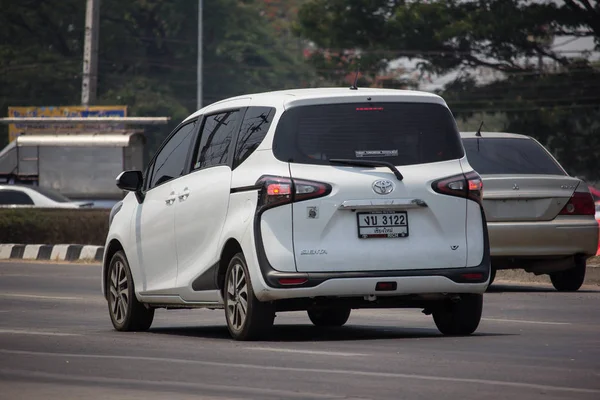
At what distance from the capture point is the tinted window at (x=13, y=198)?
3528 cm

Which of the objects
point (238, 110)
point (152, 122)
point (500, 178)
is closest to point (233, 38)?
point (152, 122)

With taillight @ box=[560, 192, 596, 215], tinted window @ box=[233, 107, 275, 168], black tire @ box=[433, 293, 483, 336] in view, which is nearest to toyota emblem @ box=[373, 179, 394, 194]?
tinted window @ box=[233, 107, 275, 168]

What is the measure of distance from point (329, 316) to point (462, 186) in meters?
2.40

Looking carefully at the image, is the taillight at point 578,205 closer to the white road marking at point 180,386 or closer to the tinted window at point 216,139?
the tinted window at point 216,139

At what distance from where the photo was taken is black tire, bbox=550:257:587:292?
16.6m

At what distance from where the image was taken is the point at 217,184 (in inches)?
426

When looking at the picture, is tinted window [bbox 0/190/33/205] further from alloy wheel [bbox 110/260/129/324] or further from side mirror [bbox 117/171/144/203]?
side mirror [bbox 117/171/144/203]

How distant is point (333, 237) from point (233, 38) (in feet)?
210

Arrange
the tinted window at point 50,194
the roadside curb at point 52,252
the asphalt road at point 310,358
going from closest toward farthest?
the asphalt road at point 310,358 → the roadside curb at point 52,252 → the tinted window at point 50,194

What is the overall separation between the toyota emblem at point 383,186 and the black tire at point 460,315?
3.33 feet

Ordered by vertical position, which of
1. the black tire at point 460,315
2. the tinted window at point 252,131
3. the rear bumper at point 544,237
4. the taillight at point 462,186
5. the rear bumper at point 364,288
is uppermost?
the tinted window at point 252,131

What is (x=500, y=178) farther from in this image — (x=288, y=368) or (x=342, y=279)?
(x=288, y=368)

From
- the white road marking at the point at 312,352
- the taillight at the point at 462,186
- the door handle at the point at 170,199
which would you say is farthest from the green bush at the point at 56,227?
the white road marking at the point at 312,352

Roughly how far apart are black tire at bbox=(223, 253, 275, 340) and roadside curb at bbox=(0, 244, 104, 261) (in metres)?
16.9
